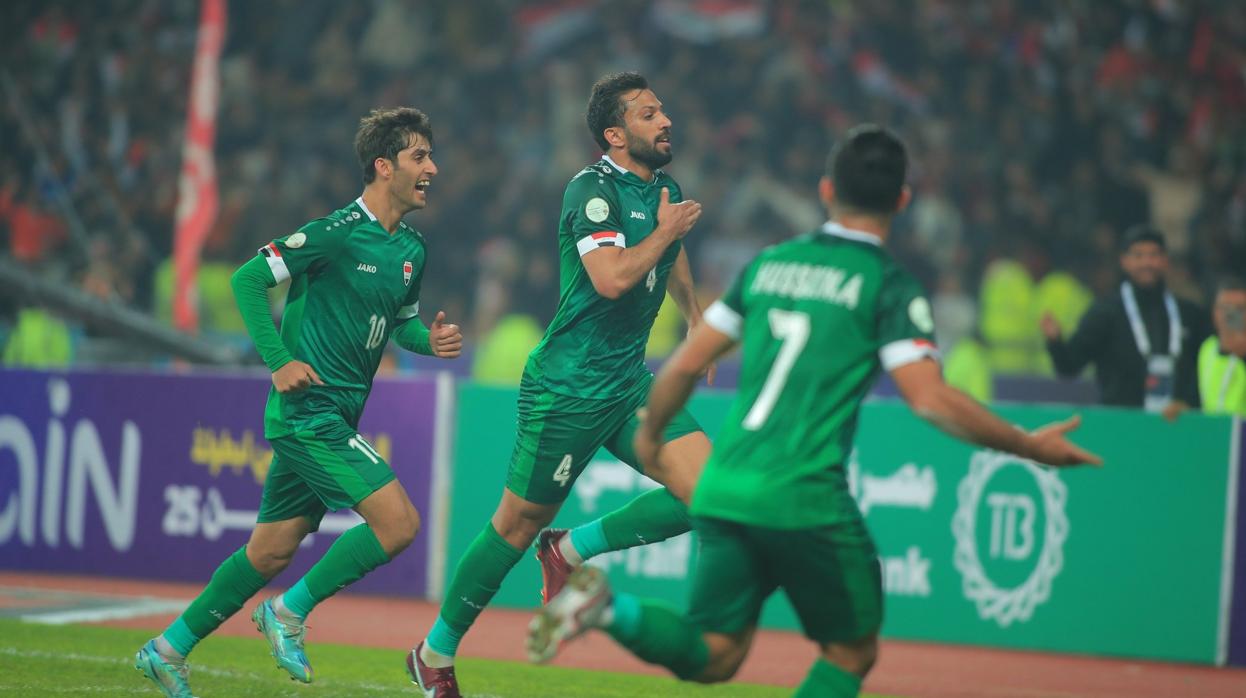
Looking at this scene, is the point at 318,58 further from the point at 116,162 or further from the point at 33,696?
the point at 33,696

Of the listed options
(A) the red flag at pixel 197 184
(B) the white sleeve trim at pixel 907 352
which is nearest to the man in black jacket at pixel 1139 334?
(B) the white sleeve trim at pixel 907 352

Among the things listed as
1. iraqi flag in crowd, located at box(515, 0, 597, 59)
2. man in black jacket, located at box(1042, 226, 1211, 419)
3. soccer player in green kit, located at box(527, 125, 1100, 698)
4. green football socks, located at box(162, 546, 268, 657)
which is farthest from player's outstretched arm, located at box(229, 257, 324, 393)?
iraqi flag in crowd, located at box(515, 0, 597, 59)

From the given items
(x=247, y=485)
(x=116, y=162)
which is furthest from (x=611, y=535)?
(x=116, y=162)

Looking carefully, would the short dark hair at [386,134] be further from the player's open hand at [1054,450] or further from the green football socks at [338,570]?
the player's open hand at [1054,450]

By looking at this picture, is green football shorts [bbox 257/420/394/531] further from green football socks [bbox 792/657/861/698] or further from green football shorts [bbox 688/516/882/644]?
green football socks [bbox 792/657/861/698]

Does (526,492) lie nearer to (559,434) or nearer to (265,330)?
(559,434)

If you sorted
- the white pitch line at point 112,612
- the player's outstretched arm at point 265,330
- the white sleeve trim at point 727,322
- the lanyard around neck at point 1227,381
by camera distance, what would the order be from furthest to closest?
1. the lanyard around neck at point 1227,381
2. the white pitch line at point 112,612
3. the player's outstretched arm at point 265,330
4. the white sleeve trim at point 727,322

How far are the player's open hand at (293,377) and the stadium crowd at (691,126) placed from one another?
340 inches

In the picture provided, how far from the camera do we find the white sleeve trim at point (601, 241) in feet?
20.2

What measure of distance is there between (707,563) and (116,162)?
16619 millimetres

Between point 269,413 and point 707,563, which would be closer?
point 707,563

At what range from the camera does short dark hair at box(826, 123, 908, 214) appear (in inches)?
178

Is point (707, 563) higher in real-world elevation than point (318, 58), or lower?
lower

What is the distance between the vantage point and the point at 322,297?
21.1 ft
